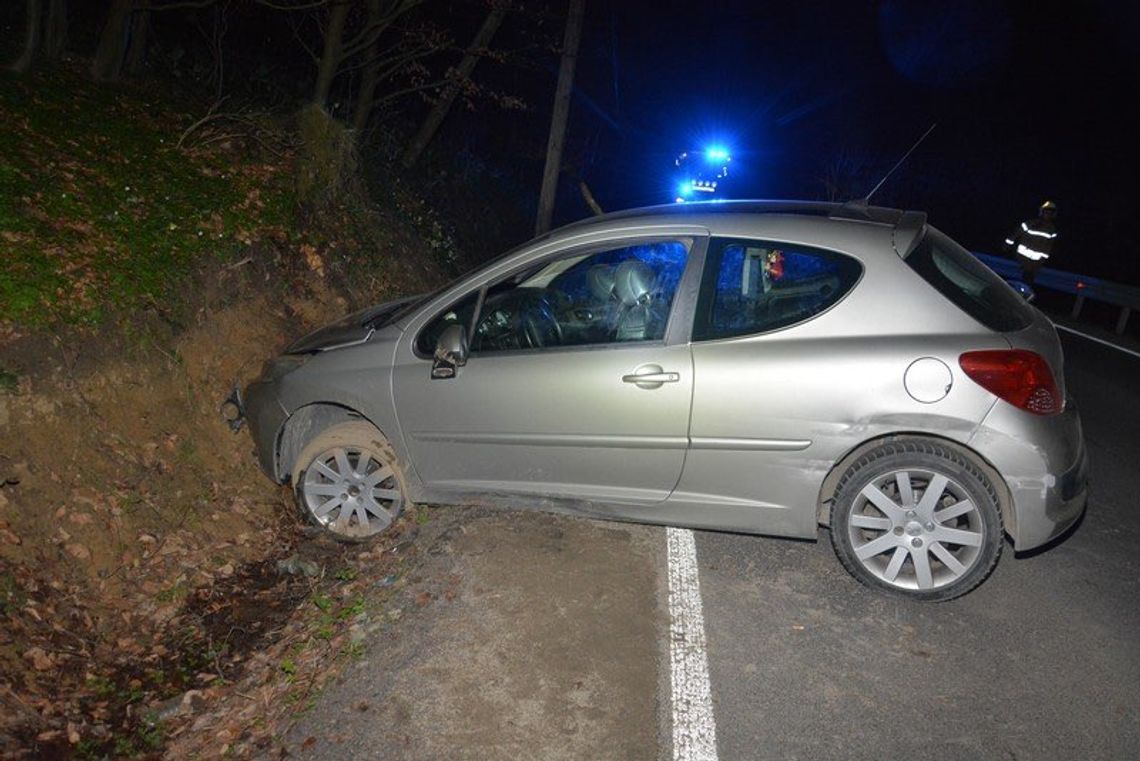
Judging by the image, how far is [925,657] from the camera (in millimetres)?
3795

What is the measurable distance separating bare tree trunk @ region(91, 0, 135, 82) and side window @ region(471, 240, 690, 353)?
7222 millimetres

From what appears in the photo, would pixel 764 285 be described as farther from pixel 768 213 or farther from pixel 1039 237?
pixel 1039 237

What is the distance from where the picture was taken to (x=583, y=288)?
199 inches

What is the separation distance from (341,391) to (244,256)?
274 centimetres

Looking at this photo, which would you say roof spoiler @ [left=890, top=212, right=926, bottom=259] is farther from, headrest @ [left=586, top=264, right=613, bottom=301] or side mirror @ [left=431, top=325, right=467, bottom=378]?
side mirror @ [left=431, top=325, right=467, bottom=378]

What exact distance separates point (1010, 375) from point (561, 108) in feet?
39.1

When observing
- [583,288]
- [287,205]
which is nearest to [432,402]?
[583,288]

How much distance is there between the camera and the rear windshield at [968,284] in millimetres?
4108

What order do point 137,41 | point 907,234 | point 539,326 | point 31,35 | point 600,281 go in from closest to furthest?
point 907,234, point 539,326, point 600,281, point 31,35, point 137,41

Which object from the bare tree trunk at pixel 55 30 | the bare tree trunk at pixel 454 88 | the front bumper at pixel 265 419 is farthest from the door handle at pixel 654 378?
the bare tree trunk at pixel 454 88

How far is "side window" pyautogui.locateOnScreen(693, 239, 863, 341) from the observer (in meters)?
4.20

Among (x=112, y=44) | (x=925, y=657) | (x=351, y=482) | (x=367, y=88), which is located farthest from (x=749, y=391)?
(x=367, y=88)

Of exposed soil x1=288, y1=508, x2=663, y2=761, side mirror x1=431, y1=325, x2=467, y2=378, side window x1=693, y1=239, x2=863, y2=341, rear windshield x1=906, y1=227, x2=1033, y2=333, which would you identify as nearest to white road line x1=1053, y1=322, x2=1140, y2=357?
rear windshield x1=906, y1=227, x2=1033, y2=333

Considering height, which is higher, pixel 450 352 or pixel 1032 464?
pixel 450 352
